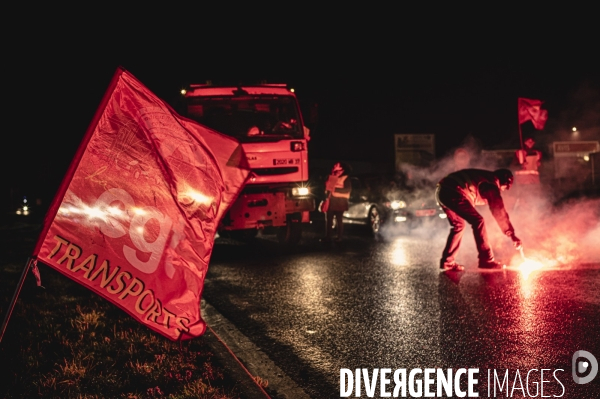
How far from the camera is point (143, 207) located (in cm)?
366

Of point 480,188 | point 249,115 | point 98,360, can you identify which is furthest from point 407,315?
point 249,115

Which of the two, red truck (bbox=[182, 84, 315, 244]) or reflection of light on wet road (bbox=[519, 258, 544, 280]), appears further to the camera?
red truck (bbox=[182, 84, 315, 244])

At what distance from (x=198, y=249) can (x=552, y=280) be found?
18.1ft

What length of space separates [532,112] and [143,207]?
50.9 ft

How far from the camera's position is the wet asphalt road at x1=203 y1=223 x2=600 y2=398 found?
4.55 metres

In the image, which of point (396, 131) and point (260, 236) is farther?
point (396, 131)

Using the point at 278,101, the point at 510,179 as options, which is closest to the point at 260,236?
the point at 278,101

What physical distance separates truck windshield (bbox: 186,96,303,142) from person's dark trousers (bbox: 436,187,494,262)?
3.65 meters

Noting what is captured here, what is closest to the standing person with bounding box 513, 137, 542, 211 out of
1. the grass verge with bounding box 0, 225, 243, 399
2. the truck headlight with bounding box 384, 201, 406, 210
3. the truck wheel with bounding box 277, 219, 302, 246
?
the truck headlight with bounding box 384, 201, 406, 210

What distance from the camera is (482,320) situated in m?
5.72

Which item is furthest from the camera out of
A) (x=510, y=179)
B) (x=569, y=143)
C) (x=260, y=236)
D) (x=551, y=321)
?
(x=569, y=143)

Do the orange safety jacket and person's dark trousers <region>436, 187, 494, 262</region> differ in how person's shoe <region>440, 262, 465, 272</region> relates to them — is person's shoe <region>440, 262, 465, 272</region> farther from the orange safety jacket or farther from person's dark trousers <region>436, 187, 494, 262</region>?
the orange safety jacket

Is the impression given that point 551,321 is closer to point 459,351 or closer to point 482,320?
point 482,320

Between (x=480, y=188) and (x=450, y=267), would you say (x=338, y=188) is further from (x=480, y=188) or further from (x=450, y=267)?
(x=480, y=188)
